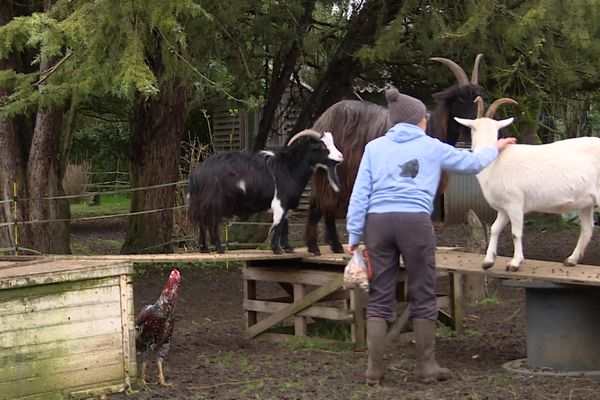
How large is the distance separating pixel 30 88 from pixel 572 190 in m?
5.07

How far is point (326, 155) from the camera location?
27.5ft

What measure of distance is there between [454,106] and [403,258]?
2.40m

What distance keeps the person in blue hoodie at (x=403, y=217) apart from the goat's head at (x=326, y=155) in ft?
6.41

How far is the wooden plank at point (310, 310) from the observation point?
26.7ft

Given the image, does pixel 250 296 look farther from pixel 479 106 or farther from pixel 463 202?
pixel 463 202

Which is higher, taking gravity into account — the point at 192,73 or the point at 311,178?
the point at 192,73

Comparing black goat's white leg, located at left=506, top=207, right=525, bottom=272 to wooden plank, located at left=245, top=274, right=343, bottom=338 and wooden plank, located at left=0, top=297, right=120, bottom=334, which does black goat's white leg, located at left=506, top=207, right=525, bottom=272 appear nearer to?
wooden plank, located at left=245, top=274, right=343, bottom=338

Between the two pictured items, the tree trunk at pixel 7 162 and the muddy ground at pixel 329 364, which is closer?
the muddy ground at pixel 329 364

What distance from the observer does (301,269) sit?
28.3 feet

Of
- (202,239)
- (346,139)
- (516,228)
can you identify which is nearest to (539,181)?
(516,228)

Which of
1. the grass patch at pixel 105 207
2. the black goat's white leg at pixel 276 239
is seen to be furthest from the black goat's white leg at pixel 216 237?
the grass patch at pixel 105 207

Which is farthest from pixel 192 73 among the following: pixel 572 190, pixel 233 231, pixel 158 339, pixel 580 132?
pixel 580 132

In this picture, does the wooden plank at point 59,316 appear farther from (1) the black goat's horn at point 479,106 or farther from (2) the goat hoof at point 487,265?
(1) the black goat's horn at point 479,106

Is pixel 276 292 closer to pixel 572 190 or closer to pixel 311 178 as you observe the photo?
pixel 311 178
